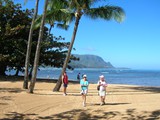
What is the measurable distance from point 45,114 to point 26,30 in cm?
2139

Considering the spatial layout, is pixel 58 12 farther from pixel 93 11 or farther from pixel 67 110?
pixel 67 110

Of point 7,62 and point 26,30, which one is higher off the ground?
point 26,30

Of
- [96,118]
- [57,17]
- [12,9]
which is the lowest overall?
[96,118]

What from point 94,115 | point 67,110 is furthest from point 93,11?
point 94,115

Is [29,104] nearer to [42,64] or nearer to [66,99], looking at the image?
[66,99]

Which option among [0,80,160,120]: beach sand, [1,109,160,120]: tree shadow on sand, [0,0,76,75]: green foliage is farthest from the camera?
[0,0,76,75]: green foliage

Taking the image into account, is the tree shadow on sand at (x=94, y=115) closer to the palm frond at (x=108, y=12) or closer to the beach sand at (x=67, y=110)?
the beach sand at (x=67, y=110)

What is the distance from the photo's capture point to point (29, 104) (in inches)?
615

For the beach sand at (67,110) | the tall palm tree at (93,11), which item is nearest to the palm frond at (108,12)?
the tall palm tree at (93,11)

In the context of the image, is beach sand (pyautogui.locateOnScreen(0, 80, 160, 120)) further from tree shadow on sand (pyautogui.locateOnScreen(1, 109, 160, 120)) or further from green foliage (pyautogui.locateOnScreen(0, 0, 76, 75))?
green foliage (pyautogui.locateOnScreen(0, 0, 76, 75))

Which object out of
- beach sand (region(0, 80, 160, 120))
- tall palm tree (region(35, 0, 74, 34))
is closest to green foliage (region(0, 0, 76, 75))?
tall palm tree (region(35, 0, 74, 34))

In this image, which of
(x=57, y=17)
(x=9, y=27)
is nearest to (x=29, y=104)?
(x=57, y=17)

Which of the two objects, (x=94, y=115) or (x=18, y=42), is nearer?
(x=94, y=115)

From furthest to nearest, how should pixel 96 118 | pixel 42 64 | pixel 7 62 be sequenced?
pixel 42 64, pixel 7 62, pixel 96 118
